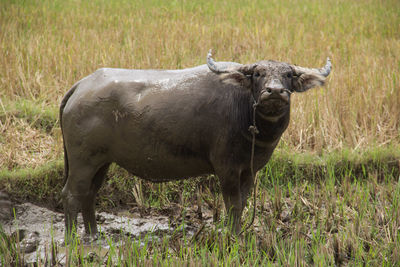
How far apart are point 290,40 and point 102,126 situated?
4498 millimetres

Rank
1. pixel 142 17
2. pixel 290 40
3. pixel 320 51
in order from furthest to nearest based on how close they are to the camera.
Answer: pixel 142 17, pixel 290 40, pixel 320 51

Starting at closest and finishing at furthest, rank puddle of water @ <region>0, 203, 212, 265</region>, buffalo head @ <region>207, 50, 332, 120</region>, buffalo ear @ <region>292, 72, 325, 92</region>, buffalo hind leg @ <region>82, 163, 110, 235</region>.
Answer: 1. buffalo head @ <region>207, 50, 332, 120</region>
2. buffalo ear @ <region>292, 72, 325, 92</region>
3. buffalo hind leg @ <region>82, 163, 110, 235</region>
4. puddle of water @ <region>0, 203, 212, 265</region>

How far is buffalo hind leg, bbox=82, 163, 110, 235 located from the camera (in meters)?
3.44

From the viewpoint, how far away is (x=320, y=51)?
258 inches

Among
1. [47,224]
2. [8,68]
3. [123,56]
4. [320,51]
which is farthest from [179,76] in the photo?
[320,51]

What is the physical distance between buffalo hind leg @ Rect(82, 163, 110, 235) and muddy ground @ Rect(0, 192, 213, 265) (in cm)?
7

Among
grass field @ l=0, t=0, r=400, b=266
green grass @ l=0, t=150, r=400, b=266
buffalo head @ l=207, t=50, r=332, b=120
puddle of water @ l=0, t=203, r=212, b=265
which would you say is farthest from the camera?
puddle of water @ l=0, t=203, r=212, b=265

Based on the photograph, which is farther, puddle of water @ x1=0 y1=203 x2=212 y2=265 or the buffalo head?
puddle of water @ x1=0 y1=203 x2=212 y2=265

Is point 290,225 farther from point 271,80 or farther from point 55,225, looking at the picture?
point 55,225

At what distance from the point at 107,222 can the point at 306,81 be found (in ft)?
6.14

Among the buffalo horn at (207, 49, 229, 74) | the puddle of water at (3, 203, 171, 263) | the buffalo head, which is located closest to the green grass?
the puddle of water at (3, 203, 171, 263)

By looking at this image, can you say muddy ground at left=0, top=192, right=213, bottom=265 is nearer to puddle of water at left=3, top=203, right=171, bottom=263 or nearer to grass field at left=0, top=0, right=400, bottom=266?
puddle of water at left=3, top=203, right=171, bottom=263

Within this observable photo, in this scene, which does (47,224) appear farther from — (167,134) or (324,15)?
(324,15)

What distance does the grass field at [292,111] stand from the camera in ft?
10.2
